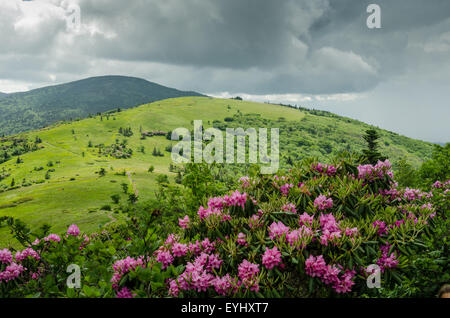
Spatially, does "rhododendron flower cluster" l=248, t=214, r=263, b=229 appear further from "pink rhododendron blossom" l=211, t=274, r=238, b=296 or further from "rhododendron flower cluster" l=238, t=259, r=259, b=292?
"pink rhododendron blossom" l=211, t=274, r=238, b=296

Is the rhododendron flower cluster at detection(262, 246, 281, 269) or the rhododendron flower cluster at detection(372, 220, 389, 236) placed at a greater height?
the rhododendron flower cluster at detection(372, 220, 389, 236)

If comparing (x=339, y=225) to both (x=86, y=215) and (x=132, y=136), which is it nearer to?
(x=86, y=215)

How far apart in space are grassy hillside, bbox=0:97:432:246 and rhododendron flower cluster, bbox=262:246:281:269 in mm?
16261

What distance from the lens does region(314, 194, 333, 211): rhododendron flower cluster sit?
340cm

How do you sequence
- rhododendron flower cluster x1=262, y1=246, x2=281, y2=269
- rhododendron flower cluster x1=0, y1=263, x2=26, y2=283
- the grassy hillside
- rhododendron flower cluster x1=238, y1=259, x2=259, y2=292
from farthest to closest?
1. the grassy hillside
2. rhododendron flower cluster x1=0, y1=263, x2=26, y2=283
3. rhododendron flower cluster x1=262, y1=246, x2=281, y2=269
4. rhododendron flower cluster x1=238, y1=259, x2=259, y2=292

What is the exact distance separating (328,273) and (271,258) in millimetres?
552

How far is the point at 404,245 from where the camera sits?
2918mm

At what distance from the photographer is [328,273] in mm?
2576

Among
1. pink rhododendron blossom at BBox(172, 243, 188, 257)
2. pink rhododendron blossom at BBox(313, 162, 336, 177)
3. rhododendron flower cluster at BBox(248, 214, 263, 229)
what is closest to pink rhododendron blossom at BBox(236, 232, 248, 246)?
rhododendron flower cluster at BBox(248, 214, 263, 229)

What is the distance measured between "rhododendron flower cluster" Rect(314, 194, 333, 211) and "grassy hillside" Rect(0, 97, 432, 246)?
16426mm

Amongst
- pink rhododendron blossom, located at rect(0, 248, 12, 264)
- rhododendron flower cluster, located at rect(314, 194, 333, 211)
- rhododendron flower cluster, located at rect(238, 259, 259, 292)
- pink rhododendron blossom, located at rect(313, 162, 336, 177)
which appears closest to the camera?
rhododendron flower cluster, located at rect(238, 259, 259, 292)

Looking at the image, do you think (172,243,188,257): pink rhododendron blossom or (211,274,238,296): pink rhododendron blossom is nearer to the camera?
(211,274,238,296): pink rhododendron blossom

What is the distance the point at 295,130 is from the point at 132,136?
95787 millimetres
